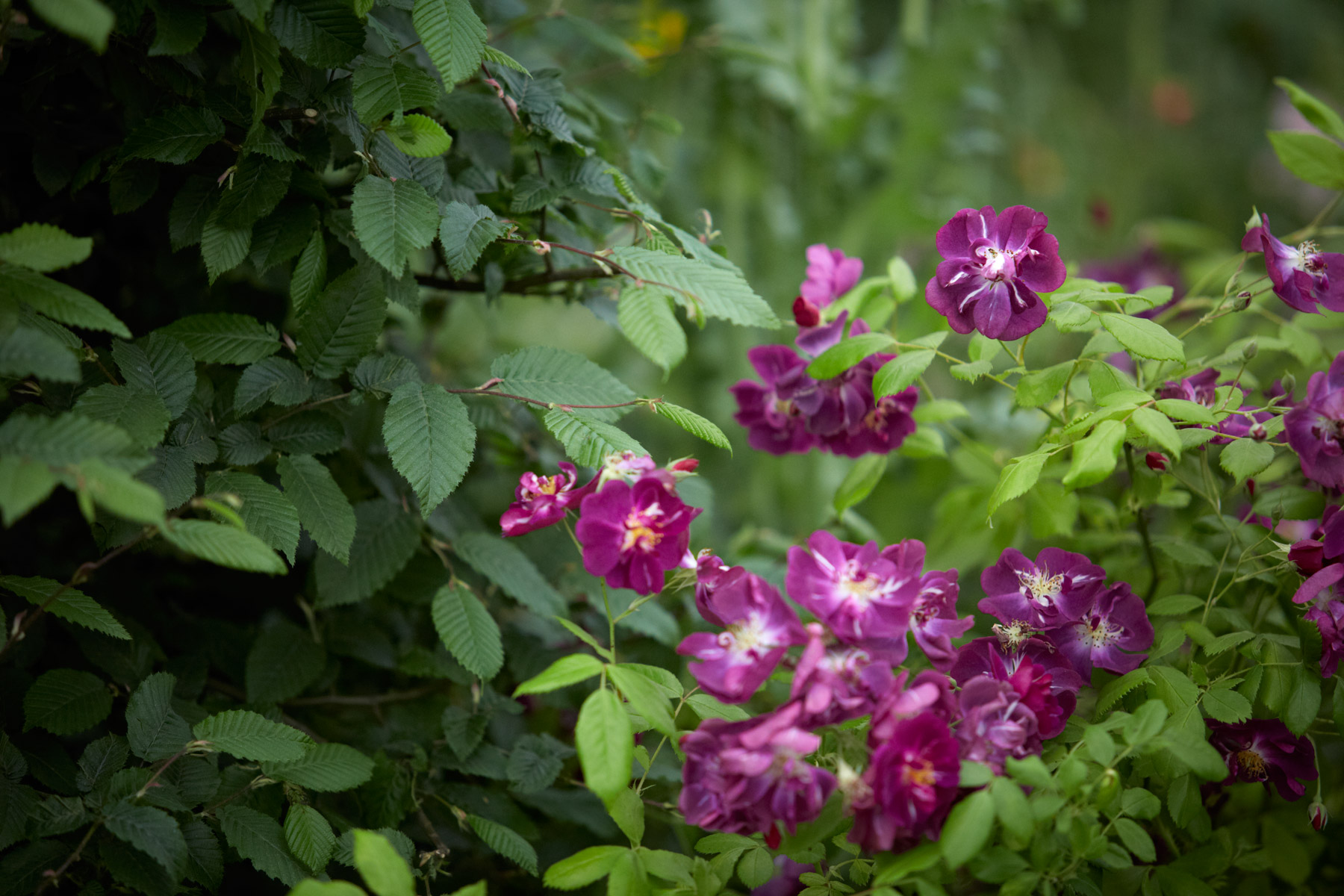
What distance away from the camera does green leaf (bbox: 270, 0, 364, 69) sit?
0.64 m

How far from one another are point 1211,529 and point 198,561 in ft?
3.53

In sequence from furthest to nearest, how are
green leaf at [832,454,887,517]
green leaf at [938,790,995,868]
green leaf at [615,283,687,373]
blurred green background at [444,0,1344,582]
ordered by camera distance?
blurred green background at [444,0,1344,582] < green leaf at [832,454,887,517] < green leaf at [615,283,687,373] < green leaf at [938,790,995,868]

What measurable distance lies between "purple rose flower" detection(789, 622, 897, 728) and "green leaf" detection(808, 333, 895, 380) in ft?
0.81

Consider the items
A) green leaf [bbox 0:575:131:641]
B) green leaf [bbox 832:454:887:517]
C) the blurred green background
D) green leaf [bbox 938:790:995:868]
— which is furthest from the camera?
the blurred green background

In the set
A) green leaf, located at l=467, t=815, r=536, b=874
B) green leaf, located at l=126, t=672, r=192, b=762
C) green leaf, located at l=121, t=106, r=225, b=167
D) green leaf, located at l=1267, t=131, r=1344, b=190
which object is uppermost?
green leaf, located at l=1267, t=131, r=1344, b=190

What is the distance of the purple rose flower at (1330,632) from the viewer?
61 centimetres

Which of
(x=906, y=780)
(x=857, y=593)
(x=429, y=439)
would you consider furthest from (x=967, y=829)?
(x=429, y=439)

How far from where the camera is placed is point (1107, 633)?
26.3 inches

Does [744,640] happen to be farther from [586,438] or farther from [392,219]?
[392,219]

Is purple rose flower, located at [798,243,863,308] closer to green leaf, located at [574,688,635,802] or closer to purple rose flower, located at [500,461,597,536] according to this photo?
purple rose flower, located at [500,461,597,536]

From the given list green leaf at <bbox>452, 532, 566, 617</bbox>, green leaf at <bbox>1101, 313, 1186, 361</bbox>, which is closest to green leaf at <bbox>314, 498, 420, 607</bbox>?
green leaf at <bbox>452, 532, 566, 617</bbox>

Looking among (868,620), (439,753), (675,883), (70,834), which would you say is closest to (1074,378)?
(868,620)

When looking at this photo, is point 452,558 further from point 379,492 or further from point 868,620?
point 868,620

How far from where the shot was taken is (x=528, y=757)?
762 mm
